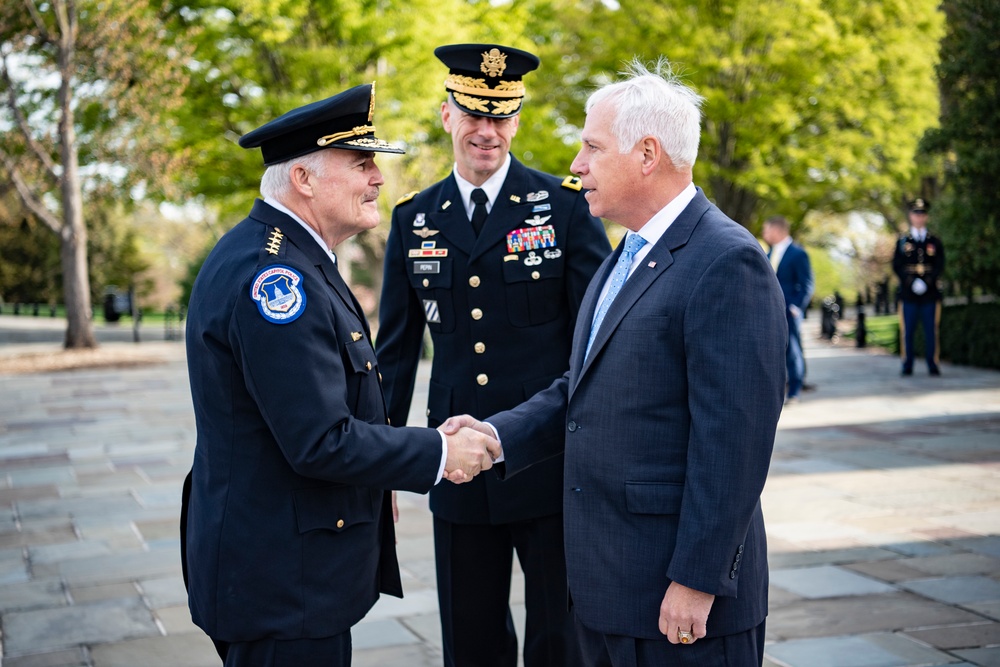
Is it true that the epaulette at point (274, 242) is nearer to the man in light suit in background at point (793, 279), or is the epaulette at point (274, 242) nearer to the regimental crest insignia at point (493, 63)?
the regimental crest insignia at point (493, 63)

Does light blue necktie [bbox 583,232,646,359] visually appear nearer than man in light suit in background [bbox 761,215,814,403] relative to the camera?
Yes

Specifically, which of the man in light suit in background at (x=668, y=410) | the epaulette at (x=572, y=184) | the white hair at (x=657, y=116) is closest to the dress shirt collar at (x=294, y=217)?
the man in light suit in background at (x=668, y=410)

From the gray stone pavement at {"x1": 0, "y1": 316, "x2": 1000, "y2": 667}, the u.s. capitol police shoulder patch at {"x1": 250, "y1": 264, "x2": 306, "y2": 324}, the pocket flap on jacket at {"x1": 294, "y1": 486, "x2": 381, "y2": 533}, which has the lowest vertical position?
the gray stone pavement at {"x1": 0, "y1": 316, "x2": 1000, "y2": 667}

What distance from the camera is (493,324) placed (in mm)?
3588

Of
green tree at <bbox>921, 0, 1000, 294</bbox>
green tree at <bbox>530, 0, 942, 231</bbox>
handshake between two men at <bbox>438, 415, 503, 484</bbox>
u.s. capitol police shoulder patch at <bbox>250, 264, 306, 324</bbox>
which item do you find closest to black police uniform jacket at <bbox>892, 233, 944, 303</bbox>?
green tree at <bbox>921, 0, 1000, 294</bbox>

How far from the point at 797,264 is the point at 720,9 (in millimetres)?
12894

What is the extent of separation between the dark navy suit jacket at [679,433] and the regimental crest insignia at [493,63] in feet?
4.21

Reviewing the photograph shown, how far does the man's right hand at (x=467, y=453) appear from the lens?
9.23 feet

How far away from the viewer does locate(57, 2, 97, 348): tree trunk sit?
1823 centimetres

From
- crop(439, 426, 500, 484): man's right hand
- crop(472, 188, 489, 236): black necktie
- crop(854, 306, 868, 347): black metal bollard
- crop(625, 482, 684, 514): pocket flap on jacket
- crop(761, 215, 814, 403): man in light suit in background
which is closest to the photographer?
crop(625, 482, 684, 514): pocket flap on jacket

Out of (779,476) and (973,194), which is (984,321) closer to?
(973,194)

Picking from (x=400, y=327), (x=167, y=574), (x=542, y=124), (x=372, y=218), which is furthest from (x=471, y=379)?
(x=542, y=124)

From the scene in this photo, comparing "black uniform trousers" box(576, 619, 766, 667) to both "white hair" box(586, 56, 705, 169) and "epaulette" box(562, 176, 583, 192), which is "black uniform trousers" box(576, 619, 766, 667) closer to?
"white hair" box(586, 56, 705, 169)

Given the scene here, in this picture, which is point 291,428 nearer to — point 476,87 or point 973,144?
point 476,87
